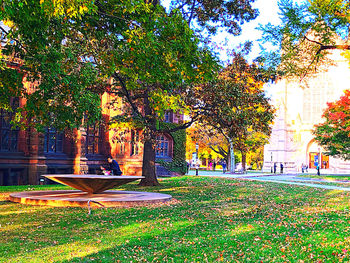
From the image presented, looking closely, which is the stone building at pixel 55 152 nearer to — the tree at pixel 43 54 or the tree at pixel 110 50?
the tree at pixel 43 54

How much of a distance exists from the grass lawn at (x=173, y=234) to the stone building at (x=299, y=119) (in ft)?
174

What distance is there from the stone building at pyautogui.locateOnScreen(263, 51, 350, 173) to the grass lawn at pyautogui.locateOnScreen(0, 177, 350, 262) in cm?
5309

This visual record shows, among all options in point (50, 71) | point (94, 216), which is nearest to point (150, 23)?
point (50, 71)

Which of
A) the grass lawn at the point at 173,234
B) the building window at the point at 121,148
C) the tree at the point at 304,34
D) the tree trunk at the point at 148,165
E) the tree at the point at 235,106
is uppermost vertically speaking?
the tree at the point at 304,34

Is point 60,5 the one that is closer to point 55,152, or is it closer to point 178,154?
point 55,152

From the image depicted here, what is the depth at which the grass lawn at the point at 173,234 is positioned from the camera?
20.8 feet

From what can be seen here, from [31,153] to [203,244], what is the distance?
18.3 m

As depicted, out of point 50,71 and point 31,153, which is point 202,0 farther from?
point 31,153

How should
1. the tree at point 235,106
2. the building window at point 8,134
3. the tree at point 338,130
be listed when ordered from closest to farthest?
the tree at point 235,106
the building window at point 8,134
the tree at point 338,130

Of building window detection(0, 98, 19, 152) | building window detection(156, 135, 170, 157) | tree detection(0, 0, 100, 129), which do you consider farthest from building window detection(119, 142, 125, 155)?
tree detection(0, 0, 100, 129)

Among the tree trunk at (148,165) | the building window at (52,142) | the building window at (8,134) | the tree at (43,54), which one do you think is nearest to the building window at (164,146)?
the building window at (52,142)

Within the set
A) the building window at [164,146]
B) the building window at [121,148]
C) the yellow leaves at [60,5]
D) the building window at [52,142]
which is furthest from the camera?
the building window at [164,146]

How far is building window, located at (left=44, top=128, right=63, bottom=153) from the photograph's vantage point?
25.0 m

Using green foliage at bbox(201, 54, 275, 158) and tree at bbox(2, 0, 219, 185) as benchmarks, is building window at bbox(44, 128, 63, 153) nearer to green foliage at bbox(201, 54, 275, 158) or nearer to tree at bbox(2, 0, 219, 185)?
green foliage at bbox(201, 54, 275, 158)
